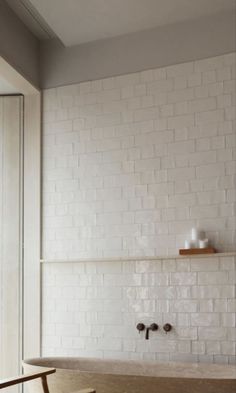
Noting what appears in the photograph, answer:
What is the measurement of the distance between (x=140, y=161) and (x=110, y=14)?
121cm

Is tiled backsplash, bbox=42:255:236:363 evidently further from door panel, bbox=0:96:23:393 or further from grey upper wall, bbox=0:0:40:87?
grey upper wall, bbox=0:0:40:87

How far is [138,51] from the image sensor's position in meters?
5.02

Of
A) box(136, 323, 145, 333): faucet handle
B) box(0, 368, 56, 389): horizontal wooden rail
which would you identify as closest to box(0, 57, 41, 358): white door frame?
box(136, 323, 145, 333): faucet handle

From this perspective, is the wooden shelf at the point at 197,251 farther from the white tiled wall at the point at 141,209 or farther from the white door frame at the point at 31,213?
the white door frame at the point at 31,213

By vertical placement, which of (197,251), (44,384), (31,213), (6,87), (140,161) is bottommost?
(44,384)

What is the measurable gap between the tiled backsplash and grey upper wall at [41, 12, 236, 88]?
1.65 meters

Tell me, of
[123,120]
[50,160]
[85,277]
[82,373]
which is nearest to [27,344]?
[85,277]

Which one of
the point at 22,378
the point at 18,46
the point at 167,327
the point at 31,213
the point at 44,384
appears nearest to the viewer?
the point at 22,378

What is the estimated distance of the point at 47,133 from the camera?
17.5 ft

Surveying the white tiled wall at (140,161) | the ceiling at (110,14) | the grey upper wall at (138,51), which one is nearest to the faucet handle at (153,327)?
the white tiled wall at (140,161)

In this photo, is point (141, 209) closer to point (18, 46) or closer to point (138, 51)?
point (138, 51)

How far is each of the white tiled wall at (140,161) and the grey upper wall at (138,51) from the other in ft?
0.27

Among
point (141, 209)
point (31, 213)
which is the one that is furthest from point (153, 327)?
point (31, 213)

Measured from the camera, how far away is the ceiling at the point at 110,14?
4.59 meters
